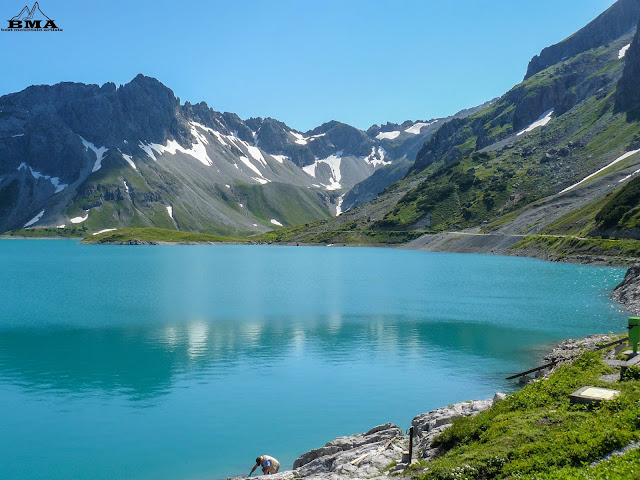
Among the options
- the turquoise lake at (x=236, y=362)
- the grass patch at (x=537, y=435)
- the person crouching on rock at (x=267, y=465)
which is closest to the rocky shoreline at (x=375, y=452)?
the person crouching on rock at (x=267, y=465)

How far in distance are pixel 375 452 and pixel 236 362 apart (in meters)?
27.6

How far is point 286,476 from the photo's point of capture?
1000 inches

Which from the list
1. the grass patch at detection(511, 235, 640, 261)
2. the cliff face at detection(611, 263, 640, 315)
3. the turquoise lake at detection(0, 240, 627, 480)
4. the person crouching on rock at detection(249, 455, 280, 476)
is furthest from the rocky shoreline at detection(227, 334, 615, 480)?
the grass patch at detection(511, 235, 640, 261)

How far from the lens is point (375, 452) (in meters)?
26.3

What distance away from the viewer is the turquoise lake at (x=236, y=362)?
33.0m

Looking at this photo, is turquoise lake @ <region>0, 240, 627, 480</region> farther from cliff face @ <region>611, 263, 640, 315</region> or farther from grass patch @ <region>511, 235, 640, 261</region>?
grass patch @ <region>511, 235, 640, 261</region>

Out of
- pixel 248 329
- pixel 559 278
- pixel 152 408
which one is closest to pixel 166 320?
pixel 248 329

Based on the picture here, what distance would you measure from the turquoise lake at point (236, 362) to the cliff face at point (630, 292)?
6.77 ft

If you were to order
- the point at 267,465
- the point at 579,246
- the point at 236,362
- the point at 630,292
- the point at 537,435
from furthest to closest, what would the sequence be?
the point at 579,246, the point at 630,292, the point at 236,362, the point at 267,465, the point at 537,435

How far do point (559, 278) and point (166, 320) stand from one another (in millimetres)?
88498

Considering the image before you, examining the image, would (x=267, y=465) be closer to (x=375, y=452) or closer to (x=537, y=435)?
(x=375, y=452)

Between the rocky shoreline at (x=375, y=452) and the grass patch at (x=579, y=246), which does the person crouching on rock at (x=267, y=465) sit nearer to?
the rocky shoreline at (x=375, y=452)

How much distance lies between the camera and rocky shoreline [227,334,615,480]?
927 inches

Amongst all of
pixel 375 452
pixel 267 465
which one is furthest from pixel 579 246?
pixel 267 465
